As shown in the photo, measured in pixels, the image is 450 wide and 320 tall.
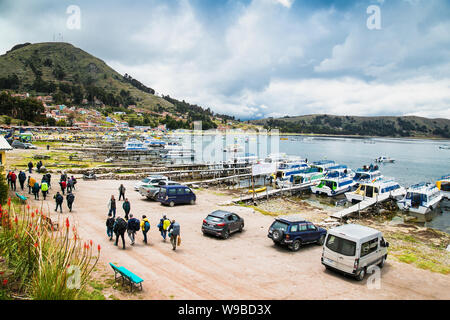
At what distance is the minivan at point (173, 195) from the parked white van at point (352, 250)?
45.1 ft

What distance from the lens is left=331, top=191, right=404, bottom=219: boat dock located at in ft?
85.6

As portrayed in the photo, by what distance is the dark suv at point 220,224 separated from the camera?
1558 cm

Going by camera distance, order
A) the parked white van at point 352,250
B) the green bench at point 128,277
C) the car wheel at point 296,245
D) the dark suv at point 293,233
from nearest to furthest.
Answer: the green bench at point 128,277 → the parked white van at point 352,250 → the dark suv at point 293,233 → the car wheel at point 296,245

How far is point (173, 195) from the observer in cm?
2264

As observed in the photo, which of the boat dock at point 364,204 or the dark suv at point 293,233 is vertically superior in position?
the dark suv at point 293,233

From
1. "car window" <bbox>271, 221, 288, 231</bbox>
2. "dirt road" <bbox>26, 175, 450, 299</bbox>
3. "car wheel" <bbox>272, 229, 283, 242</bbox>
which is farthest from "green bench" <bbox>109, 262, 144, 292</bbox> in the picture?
"car window" <bbox>271, 221, 288, 231</bbox>

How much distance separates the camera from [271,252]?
14.1 meters

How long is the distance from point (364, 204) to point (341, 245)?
73.0 feet

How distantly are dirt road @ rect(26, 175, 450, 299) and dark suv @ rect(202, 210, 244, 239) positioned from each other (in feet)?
1.37

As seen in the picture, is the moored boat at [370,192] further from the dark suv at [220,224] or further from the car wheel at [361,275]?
the car wheel at [361,275]

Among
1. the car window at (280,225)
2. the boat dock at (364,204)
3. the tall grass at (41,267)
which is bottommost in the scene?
the boat dock at (364,204)

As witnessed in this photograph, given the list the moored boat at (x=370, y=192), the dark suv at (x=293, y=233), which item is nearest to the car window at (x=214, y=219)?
the dark suv at (x=293, y=233)

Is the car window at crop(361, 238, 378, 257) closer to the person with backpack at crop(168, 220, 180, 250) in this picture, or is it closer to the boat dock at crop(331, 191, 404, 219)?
the person with backpack at crop(168, 220, 180, 250)
